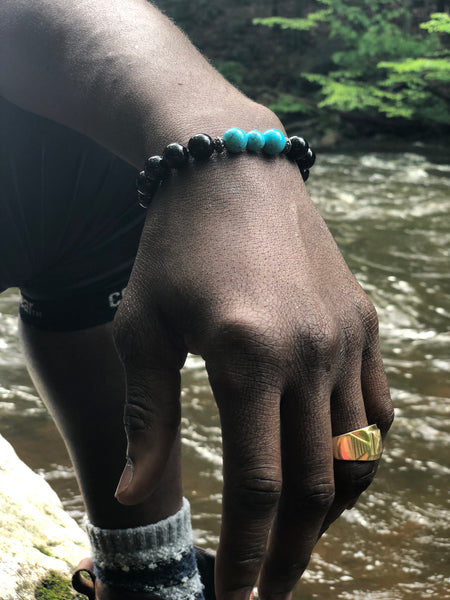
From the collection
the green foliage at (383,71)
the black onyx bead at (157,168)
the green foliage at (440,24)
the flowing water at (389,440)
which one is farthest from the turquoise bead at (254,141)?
the green foliage at (383,71)

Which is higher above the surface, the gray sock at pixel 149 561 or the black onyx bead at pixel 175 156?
the black onyx bead at pixel 175 156

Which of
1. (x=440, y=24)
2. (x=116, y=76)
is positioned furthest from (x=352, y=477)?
(x=440, y=24)

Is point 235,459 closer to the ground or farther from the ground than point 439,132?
farther from the ground

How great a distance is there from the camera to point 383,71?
9203 mm

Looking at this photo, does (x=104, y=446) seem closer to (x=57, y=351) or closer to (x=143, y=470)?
(x=57, y=351)

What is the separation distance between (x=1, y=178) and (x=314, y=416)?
66 centimetres

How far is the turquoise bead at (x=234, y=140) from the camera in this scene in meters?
0.83

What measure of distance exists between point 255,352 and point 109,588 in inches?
31.1

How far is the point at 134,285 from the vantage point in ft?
2.62

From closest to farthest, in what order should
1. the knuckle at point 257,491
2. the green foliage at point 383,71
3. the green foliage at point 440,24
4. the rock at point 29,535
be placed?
1. the knuckle at point 257,491
2. the rock at point 29,535
3. the green foliage at point 440,24
4. the green foliage at point 383,71

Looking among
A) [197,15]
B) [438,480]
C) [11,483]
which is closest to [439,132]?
[197,15]

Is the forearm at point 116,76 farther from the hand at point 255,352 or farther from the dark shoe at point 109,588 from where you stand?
the dark shoe at point 109,588

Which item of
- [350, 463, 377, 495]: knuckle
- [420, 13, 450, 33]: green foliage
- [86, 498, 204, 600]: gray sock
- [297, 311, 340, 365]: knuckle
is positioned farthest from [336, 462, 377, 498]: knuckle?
[420, 13, 450, 33]: green foliage

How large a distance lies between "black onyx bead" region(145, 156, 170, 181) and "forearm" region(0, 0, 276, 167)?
36mm
